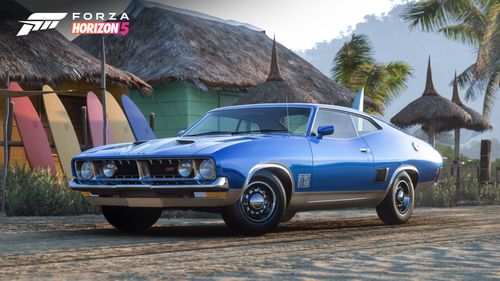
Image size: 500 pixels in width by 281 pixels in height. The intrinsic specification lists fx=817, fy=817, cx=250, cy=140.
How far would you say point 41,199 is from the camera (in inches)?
446

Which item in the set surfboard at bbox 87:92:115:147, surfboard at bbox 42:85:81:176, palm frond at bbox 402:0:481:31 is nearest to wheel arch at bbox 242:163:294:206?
surfboard at bbox 42:85:81:176

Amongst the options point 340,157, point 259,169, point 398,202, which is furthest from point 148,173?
point 398,202

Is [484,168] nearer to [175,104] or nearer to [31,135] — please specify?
[175,104]

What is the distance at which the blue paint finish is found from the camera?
7.35 m

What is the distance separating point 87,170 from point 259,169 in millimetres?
1731

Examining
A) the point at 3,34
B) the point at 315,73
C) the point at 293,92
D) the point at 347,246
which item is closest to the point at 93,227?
the point at 347,246

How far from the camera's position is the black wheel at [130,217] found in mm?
8297

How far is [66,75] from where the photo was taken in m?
16.5

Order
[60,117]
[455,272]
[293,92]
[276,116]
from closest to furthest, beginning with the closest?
1. [455,272]
2. [276,116]
3. [60,117]
4. [293,92]

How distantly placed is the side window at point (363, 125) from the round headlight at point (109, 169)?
2887 mm

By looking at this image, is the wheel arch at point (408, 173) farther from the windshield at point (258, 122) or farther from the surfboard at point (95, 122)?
the surfboard at point (95, 122)

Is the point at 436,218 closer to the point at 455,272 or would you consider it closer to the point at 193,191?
the point at 193,191

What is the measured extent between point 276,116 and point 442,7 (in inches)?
818

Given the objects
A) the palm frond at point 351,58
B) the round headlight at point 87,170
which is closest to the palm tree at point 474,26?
the palm frond at point 351,58
